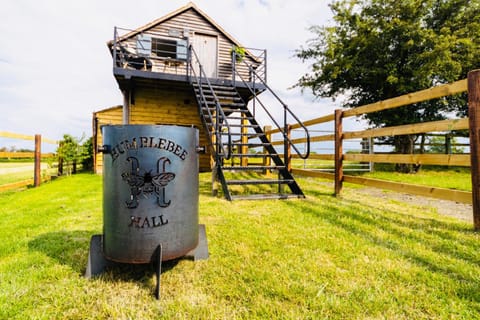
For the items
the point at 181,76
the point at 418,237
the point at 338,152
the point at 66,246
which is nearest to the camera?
the point at 66,246

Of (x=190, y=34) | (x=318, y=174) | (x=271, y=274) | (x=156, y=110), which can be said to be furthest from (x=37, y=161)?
(x=271, y=274)

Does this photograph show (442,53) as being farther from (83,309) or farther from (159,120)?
(83,309)

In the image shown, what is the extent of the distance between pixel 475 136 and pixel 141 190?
334 cm

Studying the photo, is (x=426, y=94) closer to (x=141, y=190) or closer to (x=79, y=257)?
(x=141, y=190)

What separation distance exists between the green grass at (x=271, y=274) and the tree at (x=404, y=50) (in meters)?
9.17

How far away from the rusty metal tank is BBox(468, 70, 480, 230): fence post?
9.88 ft

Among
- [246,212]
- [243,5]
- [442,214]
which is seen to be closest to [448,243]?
[442,214]

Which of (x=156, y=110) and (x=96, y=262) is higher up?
(x=156, y=110)

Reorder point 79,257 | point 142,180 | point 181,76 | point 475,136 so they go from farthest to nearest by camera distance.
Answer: point 181,76
point 475,136
point 79,257
point 142,180

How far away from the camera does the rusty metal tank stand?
65.5 inches

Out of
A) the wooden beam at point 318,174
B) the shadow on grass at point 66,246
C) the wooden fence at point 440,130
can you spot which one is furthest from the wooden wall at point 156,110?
the shadow on grass at point 66,246

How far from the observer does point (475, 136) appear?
2674 millimetres

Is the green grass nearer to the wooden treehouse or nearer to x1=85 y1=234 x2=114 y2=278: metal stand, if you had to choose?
x1=85 y1=234 x2=114 y2=278: metal stand

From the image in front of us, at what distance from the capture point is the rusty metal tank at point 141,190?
166 centimetres
